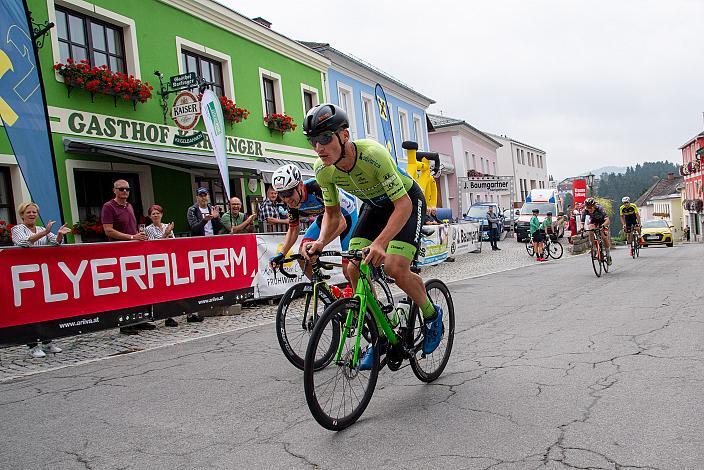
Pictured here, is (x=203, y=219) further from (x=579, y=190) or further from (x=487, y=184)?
(x=579, y=190)

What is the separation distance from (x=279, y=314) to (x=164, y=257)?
12.8 feet

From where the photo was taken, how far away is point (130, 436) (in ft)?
12.7

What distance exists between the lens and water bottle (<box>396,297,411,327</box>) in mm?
4259

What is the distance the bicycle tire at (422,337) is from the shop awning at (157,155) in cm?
930

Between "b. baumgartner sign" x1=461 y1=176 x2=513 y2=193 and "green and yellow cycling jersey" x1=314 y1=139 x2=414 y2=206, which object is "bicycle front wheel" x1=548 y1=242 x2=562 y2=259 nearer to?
"b. baumgartner sign" x1=461 y1=176 x2=513 y2=193

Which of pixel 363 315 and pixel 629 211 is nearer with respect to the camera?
pixel 363 315

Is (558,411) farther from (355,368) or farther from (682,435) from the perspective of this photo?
(355,368)

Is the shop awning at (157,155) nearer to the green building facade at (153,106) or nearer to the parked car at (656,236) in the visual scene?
the green building facade at (153,106)

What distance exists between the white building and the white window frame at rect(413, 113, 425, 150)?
2413cm

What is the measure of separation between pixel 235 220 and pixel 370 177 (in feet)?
25.9

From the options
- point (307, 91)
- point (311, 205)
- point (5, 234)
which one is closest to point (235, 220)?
point (5, 234)

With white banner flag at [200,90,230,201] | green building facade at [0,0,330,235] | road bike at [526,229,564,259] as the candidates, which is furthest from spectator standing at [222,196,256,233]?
road bike at [526,229,564,259]

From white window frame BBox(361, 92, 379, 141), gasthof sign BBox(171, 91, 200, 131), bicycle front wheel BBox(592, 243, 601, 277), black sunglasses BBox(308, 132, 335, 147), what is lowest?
bicycle front wheel BBox(592, 243, 601, 277)

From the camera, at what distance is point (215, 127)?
1326cm
